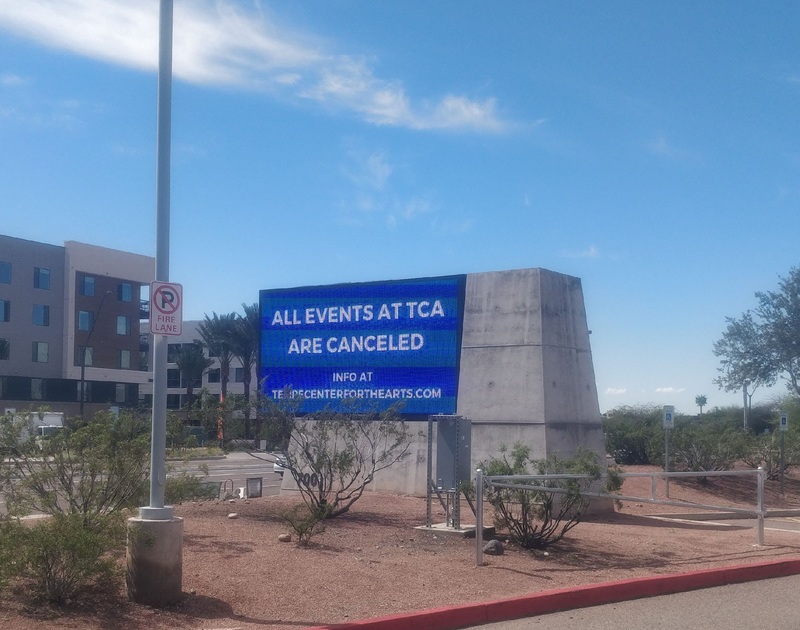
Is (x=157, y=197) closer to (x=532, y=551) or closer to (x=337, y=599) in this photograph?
(x=337, y=599)

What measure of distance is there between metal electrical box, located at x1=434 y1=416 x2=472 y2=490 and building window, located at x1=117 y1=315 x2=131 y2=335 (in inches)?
2469

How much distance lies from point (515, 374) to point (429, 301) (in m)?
2.42

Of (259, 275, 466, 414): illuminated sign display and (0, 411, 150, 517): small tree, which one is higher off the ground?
(259, 275, 466, 414): illuminated sign display

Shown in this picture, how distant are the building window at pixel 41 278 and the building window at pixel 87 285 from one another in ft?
9.54

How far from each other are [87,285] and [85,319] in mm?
2541

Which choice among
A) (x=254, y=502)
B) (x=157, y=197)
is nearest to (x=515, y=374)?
(x=254, y=502)

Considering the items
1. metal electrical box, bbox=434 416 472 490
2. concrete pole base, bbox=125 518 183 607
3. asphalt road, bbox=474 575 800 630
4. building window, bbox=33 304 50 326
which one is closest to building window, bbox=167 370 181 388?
building window, bbox=33 304 50 326

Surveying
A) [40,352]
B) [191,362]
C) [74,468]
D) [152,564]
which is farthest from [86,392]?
[152,564]

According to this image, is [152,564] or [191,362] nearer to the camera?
[152,564]

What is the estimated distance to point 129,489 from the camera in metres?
10.2

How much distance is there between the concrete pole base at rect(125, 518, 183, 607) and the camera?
26.6 ft

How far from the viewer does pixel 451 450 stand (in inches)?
533

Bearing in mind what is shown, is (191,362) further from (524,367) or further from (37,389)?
(524,367)

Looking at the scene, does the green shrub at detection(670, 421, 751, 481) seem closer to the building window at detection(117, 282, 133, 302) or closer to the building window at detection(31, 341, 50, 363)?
the building window at detection(31, 341, 50, 363)
